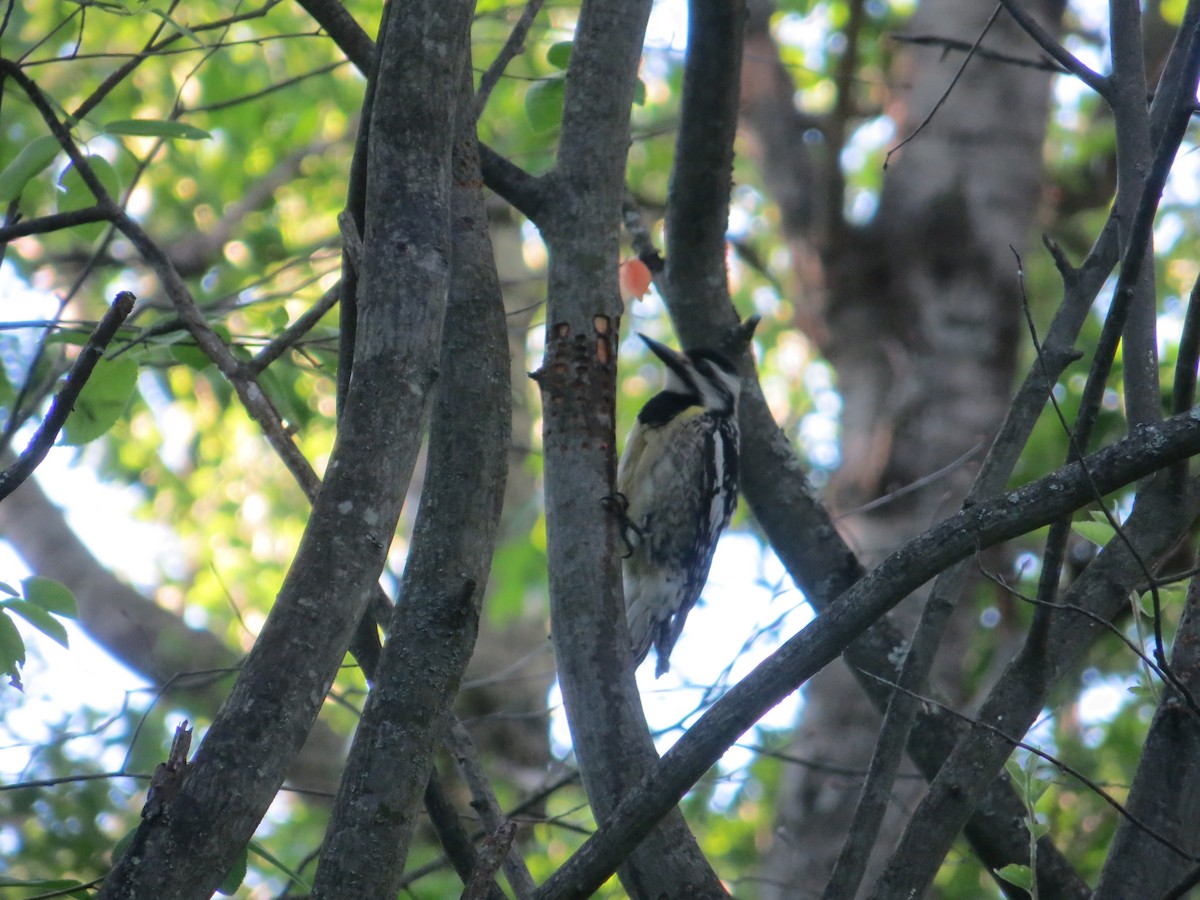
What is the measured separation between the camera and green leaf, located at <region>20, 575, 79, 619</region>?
235 centimetres

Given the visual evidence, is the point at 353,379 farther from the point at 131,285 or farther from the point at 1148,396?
the point at 131,285

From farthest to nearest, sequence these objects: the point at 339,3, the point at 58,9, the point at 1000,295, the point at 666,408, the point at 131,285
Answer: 1. the point at 131,285
2. the point at 1000,295
3. the point at 666,408
4. the point at 58,9
5. the point at 339,3

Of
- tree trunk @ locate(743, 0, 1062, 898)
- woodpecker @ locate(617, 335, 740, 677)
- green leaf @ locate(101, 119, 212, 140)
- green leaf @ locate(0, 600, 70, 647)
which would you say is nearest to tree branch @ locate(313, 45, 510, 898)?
green leaf @ locate(101, 119, 212, 140)

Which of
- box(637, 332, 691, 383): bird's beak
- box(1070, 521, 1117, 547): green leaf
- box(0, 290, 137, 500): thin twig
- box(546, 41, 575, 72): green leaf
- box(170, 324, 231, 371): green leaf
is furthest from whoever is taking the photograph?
box(637, 332, 691, 383): bird's beak

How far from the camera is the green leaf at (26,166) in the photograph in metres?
2.53

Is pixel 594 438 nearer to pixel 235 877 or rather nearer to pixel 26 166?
pixel 235 877

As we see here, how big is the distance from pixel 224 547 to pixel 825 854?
22.8ft

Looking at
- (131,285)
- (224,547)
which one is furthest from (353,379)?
(224,547)

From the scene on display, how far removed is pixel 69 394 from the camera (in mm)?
1606

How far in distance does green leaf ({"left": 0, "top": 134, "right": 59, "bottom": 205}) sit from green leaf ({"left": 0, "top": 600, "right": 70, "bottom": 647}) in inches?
34.1

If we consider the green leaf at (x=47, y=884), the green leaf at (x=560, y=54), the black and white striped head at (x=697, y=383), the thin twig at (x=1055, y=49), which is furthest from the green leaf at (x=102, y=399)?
the black and white striped head at (x=697, y=383)

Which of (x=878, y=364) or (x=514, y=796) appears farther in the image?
(x=514, y=796)

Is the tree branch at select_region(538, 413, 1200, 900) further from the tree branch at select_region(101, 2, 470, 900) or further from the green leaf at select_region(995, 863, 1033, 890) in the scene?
the green leaf at select_region(995, 863, 1033, 890)

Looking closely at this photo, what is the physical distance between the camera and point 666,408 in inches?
201
